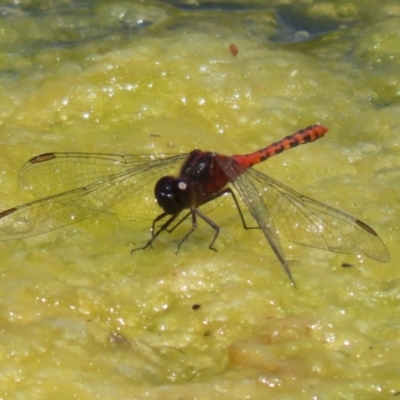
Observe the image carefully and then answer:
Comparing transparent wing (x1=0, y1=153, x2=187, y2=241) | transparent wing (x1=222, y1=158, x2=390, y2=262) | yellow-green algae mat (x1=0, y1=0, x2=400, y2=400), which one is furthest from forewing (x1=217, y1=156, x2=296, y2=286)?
transparent wing (x1=0, y1=153, x2=187, y2=241)

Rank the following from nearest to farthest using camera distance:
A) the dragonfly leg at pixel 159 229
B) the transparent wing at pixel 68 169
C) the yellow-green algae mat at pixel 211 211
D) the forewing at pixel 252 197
→ 1. the yellow-green algae mat at pixel 211 211
2. the forewing at pixel 252 197
3. the dragonfly leg at pixel 159 229
4. the transparent wing at pixel 68 169

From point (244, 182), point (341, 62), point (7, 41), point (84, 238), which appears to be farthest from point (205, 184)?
point (7, 41)

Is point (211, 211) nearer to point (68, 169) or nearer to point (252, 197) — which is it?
point (252, 197)

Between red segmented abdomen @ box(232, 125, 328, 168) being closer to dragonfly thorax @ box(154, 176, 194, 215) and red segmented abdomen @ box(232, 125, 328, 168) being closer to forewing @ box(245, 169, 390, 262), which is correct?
forewing @ box(245, 169, 390, 262)

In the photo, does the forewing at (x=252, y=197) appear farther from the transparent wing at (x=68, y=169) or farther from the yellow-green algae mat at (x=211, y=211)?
the transparent wing at (x=68, y=169)

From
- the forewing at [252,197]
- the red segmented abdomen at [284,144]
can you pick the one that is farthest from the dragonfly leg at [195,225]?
the red segmented abdomen at [284,144]

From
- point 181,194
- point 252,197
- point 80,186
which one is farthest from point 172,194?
point 80,186
